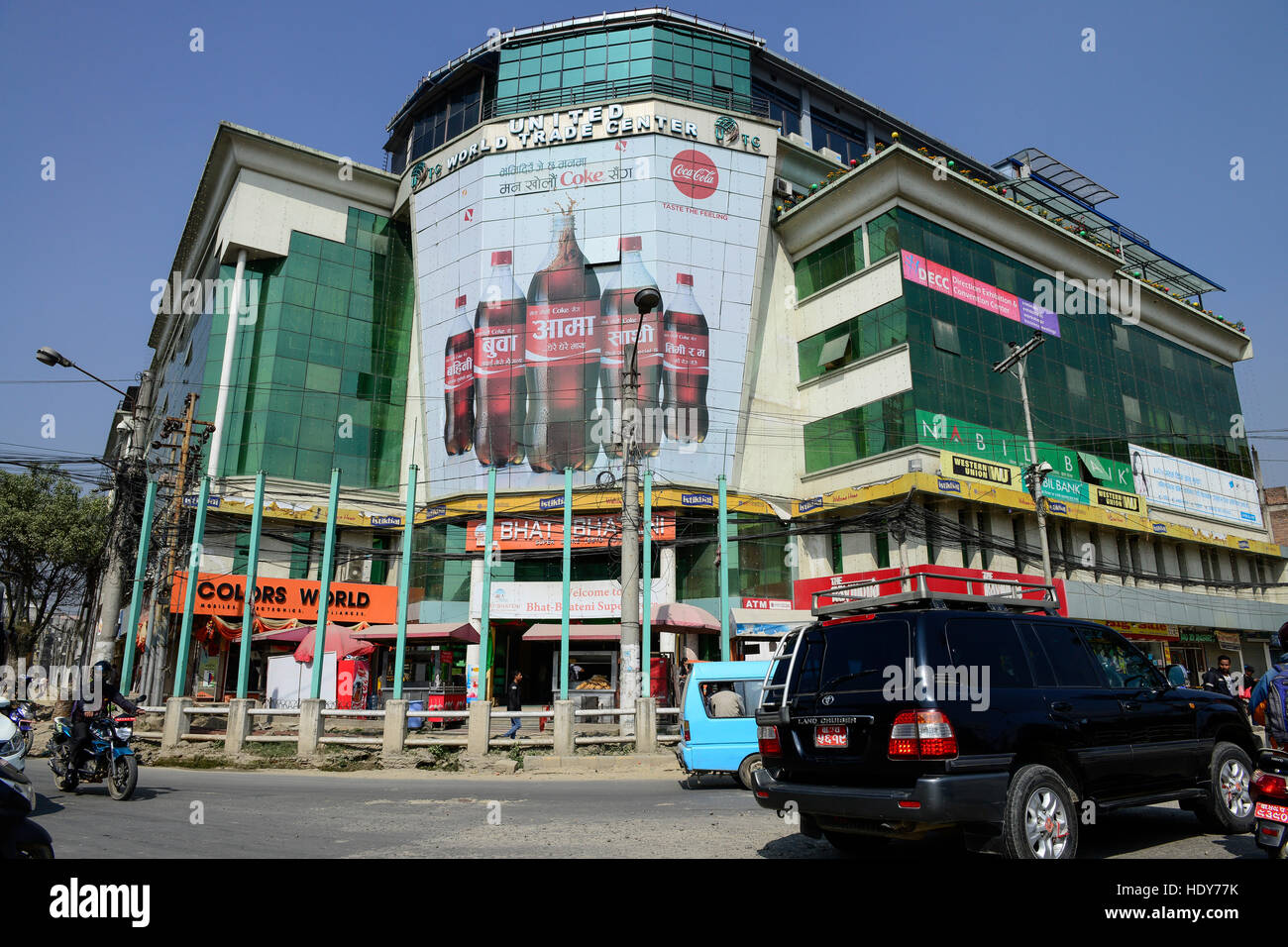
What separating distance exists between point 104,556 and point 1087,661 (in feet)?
136

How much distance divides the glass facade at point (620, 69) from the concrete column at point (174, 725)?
3150 cm

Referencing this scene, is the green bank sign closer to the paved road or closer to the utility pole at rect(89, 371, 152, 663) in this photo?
the paved road

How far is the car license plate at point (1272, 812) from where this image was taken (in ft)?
17.6

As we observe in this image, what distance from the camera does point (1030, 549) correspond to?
36656 millimetres

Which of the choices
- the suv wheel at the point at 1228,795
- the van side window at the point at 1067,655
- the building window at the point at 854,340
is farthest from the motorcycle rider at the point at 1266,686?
the building window at the point at 854,340

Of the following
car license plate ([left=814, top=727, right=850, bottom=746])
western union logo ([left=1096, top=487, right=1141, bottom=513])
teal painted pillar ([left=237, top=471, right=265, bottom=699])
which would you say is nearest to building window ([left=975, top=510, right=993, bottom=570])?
western union logo ([left=1096, top=487, right=1141, bottom=513])

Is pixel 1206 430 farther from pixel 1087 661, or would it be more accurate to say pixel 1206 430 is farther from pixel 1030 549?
pixel 1087 661

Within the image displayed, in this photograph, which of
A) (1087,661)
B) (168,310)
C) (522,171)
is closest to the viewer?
(1087,661)

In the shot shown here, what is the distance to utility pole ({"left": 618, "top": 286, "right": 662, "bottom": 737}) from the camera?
17.0 m

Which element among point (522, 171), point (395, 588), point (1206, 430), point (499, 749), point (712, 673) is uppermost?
point (522, 171)

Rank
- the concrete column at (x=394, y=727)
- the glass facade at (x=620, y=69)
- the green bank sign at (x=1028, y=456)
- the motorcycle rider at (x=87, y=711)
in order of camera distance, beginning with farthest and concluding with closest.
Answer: the glass facade at (x=620, y=69) → the green bank sign at (x=1028, y=456) → the concrete column at (x=394, y=727) → the motorcycle rider at (x=87, y=711)

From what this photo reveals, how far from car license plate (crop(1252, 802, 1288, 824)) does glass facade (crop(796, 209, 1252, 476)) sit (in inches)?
1151

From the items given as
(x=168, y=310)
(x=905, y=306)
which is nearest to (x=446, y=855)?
(x=905, y=306)

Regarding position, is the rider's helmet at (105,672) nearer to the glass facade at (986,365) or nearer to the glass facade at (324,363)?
the glass facade at (324,363)
